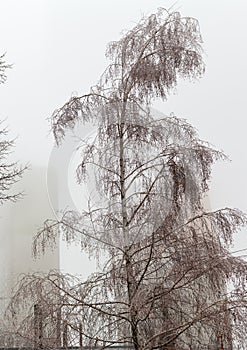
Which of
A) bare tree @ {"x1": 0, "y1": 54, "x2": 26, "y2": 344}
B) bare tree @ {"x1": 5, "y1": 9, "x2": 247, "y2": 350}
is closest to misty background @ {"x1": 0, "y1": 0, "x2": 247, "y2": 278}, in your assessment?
bare tree @ {"x1": 0, "y1": 54, "x2": 26, "y2": 344}

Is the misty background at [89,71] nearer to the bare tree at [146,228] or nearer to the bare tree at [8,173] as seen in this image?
the bare tree at [8,173]

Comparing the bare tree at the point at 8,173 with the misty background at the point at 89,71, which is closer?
the bare tree at the point at 8,173

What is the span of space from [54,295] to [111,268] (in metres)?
0.32

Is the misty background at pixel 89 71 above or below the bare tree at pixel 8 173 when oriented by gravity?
above

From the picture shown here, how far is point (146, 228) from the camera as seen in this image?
2.90 meters

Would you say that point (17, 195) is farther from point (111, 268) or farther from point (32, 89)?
point (111, 268)

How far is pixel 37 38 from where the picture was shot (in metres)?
4.52

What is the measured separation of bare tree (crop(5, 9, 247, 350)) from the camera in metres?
2.71

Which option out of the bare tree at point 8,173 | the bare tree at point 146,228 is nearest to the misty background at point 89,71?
the bare tree at point 8,173


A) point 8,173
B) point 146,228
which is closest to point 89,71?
point 8,173

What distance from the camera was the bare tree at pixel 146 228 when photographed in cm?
271

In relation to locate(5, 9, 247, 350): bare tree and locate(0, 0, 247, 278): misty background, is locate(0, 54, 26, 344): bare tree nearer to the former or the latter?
locate(0, 0, 247, 278): misty background

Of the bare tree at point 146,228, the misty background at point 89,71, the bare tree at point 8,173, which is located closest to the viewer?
the bare tree at point 146,228

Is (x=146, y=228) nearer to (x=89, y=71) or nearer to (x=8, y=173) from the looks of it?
(x=8, y=173)
